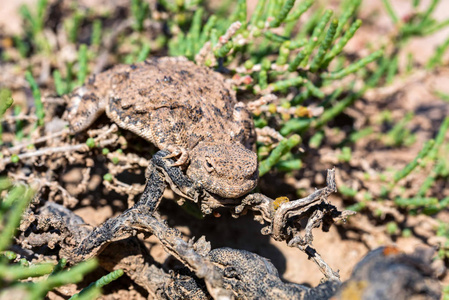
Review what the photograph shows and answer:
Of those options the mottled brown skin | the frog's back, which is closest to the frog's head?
the mottled brown skin

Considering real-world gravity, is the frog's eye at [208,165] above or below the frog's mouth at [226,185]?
above

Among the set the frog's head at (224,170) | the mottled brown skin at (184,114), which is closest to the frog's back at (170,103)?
the mottled brown skin at (184,114)

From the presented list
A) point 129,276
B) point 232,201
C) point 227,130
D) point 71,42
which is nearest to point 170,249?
point 232,201

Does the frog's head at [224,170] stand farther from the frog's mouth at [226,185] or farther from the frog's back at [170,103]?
the frog's back at [170,103]

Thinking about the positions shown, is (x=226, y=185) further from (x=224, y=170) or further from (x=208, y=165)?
(x=208, y=165)

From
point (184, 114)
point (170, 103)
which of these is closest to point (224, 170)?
point (184, 114)

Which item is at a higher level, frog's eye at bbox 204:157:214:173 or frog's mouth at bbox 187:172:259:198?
frog's eye at bbox 204:157:214:173

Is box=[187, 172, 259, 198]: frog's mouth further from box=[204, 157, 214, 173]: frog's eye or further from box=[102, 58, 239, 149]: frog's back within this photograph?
box=[102, 58, 239, 149]: frog's back

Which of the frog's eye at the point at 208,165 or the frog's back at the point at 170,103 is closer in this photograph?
the frog's eye at the point at 208,165

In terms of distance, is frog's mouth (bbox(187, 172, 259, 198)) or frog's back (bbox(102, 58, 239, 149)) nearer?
frog's mouth (bbox(187, 172, 259, 198))
